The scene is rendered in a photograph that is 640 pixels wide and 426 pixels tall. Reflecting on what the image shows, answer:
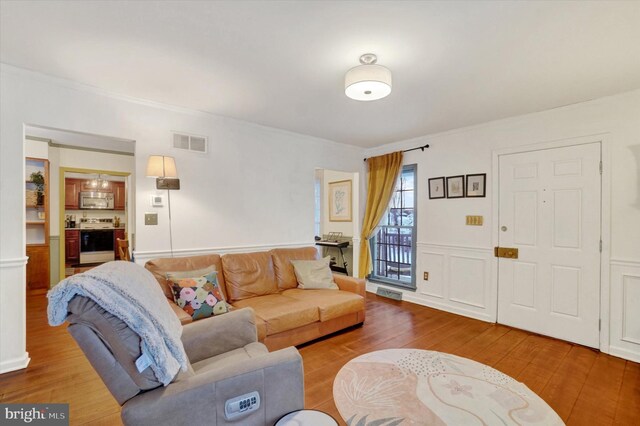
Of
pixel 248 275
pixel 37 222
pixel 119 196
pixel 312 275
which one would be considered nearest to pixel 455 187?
pixel 312 275

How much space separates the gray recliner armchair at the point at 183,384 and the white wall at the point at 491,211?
3.16 metres

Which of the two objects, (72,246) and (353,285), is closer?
(353,285)

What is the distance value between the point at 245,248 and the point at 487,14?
320cm

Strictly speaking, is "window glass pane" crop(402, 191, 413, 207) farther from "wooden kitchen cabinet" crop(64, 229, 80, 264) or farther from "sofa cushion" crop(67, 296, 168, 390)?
"wooden kitchen cabinet" crop(64, 229, 80, 264)

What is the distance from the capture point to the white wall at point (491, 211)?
2723 mm

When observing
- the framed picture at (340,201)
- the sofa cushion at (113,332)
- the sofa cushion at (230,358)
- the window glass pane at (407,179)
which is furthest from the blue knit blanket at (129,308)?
the framed picture at (340,201)

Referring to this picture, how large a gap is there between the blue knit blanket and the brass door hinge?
143 inches

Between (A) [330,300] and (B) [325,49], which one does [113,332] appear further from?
(A) [330,300]

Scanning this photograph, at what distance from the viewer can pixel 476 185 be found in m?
3.77

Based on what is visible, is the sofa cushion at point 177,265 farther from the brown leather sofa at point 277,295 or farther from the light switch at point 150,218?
the light switch at point 150,218

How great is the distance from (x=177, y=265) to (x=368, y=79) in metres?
2.46

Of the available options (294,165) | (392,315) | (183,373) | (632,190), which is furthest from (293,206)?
(632,190)

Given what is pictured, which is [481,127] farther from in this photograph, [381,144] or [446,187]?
[381,144]

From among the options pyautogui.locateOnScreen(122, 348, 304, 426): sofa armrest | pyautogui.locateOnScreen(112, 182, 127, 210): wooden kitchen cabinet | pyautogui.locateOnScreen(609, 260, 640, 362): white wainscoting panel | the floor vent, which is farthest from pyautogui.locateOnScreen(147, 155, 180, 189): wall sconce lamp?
pyautogui.locateOnScreen(112, 182, 127, 210): wooden kitchen cabinet
